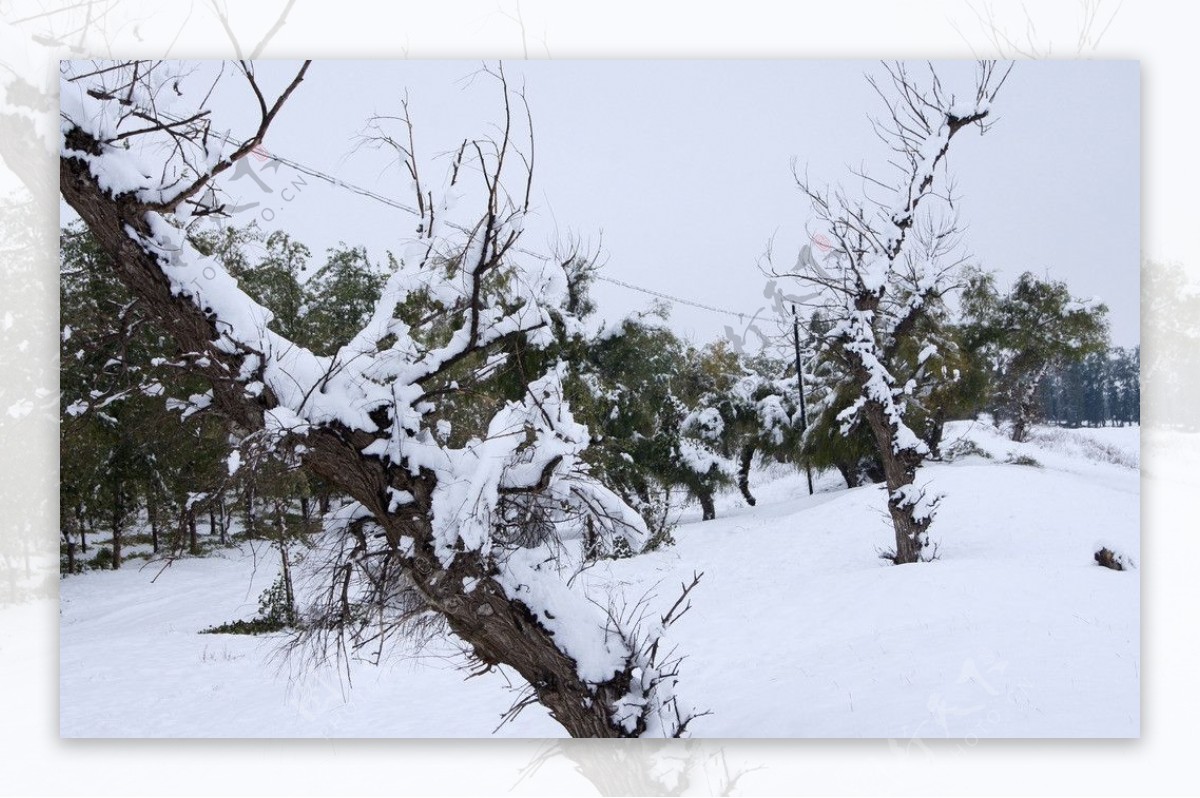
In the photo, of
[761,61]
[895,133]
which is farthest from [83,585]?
[895,133]

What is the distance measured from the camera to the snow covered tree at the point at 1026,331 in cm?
287

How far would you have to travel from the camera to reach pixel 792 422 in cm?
324

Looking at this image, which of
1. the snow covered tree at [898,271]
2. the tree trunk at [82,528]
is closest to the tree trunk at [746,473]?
the snow covered tree at [898,271]

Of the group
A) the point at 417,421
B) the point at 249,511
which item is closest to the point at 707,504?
the point at 417,421

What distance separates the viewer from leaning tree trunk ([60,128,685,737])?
6.62ft

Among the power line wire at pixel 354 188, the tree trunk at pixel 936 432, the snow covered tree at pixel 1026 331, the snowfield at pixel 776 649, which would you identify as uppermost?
the power line wire at pixel 354 188

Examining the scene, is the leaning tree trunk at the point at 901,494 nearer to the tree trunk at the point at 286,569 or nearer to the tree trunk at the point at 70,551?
the tree trunk at the point at 286,569

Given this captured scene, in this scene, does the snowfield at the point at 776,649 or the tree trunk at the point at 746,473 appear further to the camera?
the tree trunk at the point at 746,473

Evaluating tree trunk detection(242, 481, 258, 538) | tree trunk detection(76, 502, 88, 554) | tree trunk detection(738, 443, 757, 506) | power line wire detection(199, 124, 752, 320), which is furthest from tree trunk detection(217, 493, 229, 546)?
tree trunk detection(738, 443, 757, 506)

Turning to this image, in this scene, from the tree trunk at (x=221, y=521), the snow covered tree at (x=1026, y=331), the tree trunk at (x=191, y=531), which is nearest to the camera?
the tree trunk at (x=191, y=531)

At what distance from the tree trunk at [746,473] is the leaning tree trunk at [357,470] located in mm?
1227

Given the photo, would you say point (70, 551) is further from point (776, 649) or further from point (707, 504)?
point (776, 649)

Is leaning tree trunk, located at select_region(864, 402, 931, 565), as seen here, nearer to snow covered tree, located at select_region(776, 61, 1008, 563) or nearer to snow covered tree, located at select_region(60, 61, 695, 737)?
snow covered tree, located at select_region(776, 61, 1008, 563)

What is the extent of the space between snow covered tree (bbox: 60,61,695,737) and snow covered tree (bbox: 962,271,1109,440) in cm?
154
